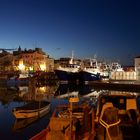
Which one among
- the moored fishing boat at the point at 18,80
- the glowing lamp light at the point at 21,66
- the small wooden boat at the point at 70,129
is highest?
the glowing lamp light at the point at 21,66

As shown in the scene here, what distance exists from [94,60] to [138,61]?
32.2 metres

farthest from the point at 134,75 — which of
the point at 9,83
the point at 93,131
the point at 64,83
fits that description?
the point at 93,131

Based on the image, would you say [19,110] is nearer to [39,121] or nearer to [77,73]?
[39,121]

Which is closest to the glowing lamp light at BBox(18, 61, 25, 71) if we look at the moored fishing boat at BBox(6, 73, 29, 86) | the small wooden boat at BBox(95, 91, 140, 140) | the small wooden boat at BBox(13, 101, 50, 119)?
the moored fishing boat at BBox(6, 73, 29, 86)

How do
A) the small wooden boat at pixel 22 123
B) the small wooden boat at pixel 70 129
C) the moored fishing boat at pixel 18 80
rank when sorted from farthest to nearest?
the moored fishing boat at pixel 18 80, the small wooden boat at pixel 22 123, the small wooden boat at pixel 70 129

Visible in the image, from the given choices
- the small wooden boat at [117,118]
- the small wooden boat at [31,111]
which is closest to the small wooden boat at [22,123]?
the small wooden boat at [31,111]

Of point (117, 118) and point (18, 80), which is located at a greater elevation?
point (18, 80)

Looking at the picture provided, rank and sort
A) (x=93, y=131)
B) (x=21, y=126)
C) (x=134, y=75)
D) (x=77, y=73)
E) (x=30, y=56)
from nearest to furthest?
(x=93, y=131) → (x=21, y=126) → (x=134, y=75) → (x=77, y=73) → (x=30, y=56)

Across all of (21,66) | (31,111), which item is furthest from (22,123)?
(21,66)

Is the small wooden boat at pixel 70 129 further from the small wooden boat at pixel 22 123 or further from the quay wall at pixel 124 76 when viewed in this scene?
the quay wall at pixel 124 76

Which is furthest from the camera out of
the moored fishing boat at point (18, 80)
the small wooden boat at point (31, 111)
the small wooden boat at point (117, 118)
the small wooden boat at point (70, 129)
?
the moored fishing boat at point (18, 80)

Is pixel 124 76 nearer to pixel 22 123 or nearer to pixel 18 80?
pixel 18 80

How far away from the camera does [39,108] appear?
108 feet

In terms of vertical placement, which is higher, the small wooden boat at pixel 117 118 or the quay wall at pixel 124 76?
the quay wall at pixel 124 76
